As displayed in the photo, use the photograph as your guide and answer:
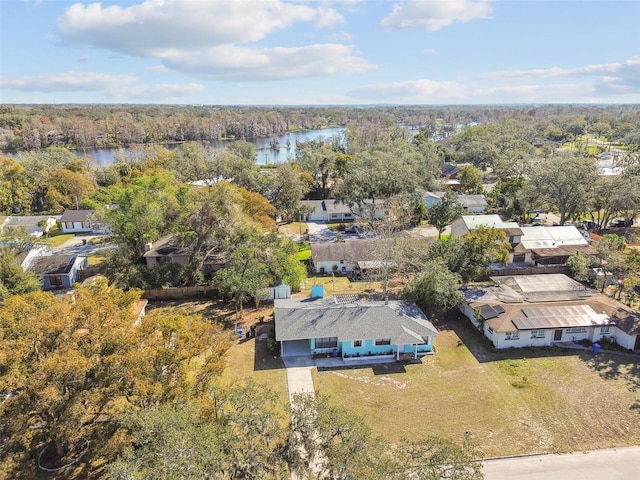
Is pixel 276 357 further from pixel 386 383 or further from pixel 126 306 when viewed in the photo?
pixel 126 306

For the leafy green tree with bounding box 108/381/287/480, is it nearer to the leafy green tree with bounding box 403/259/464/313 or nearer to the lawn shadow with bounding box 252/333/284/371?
the lawn shadow with bounding box 252/333/284/371

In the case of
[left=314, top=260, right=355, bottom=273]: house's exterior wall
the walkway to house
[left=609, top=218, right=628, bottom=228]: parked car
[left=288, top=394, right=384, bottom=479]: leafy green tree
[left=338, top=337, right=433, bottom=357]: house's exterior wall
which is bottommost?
the walkway to house

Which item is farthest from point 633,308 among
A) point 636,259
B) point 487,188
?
point 487,188

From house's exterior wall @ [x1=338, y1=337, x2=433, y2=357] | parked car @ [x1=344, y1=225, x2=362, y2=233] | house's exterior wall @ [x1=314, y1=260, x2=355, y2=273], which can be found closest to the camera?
house's exterior wall @ [x1=338, y1=337, x2=433, y2=357]

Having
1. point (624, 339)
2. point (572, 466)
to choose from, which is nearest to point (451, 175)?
point (624, 339)

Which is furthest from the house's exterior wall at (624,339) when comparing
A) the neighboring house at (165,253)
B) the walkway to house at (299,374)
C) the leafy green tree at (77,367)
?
the neighboring house at (165,253)

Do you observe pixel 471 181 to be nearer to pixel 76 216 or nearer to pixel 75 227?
pixel 76 216

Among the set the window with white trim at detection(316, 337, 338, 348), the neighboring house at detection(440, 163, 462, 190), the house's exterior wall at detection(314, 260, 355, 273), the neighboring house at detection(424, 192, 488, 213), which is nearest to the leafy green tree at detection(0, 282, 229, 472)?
the window with white trim at detection(316, 337, 338, 348)
